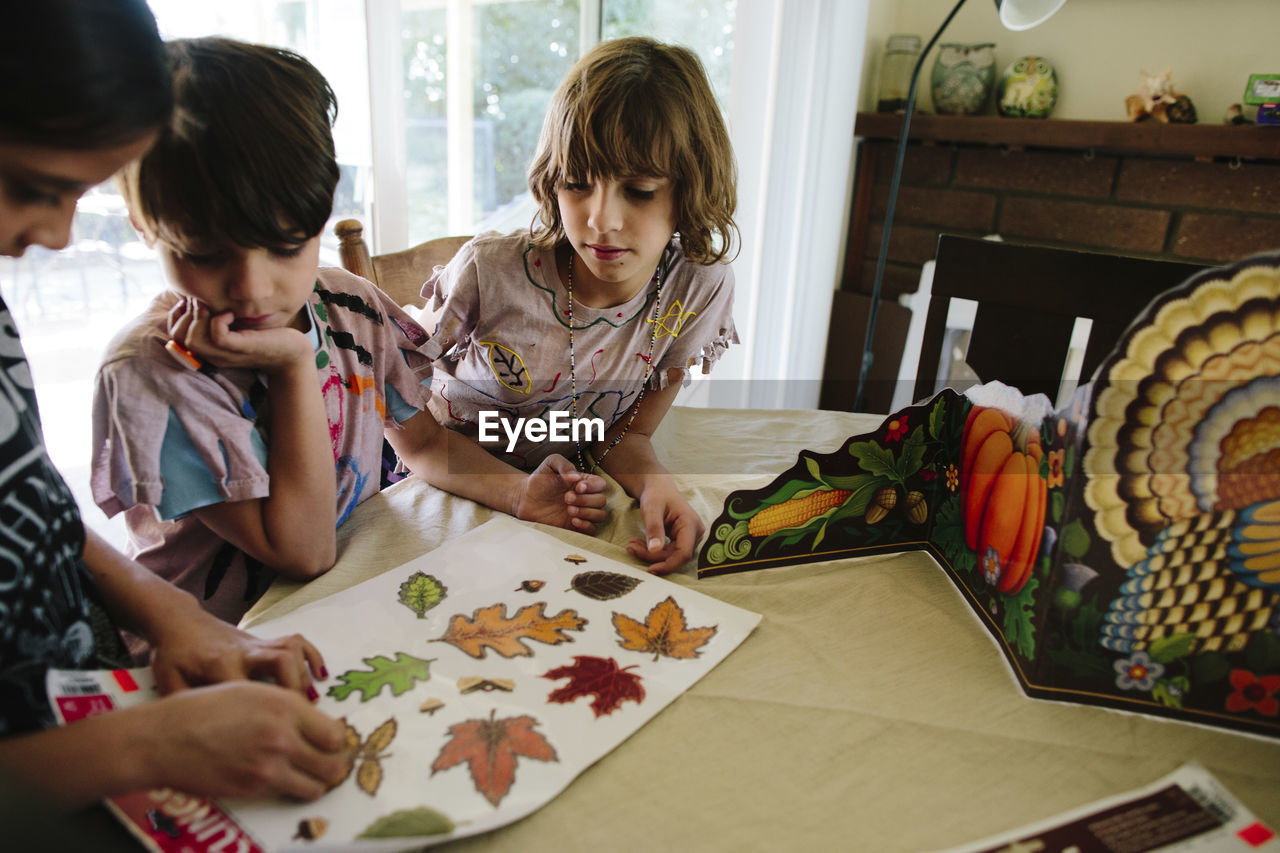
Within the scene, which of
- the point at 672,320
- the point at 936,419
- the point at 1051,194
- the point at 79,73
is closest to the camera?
the point at 79,73

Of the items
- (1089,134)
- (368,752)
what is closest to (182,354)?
(368,752)

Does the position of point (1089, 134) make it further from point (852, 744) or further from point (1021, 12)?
point (852, 744)

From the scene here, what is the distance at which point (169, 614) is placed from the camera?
0.54 m

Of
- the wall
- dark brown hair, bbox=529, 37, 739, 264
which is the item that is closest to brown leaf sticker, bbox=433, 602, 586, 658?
dark brown hair, bbox=529, 37, 739, 264

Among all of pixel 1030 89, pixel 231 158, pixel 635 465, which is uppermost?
pixel 1030 89

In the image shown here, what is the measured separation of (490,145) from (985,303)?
1.71 meters

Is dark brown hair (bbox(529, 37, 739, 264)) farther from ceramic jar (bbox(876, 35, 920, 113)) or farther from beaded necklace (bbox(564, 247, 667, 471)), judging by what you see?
ceramic jar (bbox(876, 35, 920, 113))

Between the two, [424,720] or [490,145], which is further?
[490,145]

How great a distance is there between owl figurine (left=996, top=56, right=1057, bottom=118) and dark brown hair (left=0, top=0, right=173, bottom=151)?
1.82m

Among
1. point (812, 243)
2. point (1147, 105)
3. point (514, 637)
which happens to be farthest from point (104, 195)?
point (1147, 105)

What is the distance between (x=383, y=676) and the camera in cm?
50

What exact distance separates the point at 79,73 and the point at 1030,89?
74.0 inches

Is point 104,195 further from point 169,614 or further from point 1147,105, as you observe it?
point 1147,105

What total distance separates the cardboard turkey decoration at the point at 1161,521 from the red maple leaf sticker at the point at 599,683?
272 millimetres
